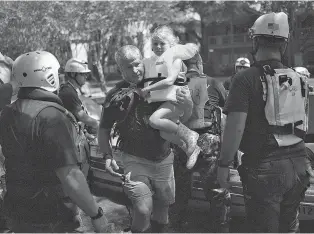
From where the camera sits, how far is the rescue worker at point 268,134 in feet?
9.85

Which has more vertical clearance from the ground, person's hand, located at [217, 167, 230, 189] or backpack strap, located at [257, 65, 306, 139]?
backpack strap, located at [257, 65, 306, 139]

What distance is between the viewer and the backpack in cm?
300

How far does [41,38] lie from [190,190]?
13562mm

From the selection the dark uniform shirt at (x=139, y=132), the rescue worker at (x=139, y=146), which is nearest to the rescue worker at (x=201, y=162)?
the rescue worker at (x=139, y=146)

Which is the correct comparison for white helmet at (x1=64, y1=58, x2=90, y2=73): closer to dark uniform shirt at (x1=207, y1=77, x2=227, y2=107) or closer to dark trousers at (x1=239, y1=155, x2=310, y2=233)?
dark uniform shirt at (x1=207, y1=77, x2=227, y2=107)

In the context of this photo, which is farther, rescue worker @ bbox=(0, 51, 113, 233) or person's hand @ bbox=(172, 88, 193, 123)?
person's hand @ bbox=(172, 88, 193, 123)

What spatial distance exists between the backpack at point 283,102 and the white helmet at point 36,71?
135 centimetres

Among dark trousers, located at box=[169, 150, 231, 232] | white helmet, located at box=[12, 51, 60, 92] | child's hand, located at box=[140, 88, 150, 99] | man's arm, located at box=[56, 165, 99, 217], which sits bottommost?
dark trousers, located at box=[169, 150, 231, 232]

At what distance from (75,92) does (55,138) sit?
109 inches

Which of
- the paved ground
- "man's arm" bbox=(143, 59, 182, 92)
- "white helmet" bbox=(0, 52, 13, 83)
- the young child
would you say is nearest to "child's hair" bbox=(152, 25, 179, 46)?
the young child

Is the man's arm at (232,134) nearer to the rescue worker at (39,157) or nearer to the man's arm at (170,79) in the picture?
the man's arm at (170,79)

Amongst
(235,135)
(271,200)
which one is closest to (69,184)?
(235,135)

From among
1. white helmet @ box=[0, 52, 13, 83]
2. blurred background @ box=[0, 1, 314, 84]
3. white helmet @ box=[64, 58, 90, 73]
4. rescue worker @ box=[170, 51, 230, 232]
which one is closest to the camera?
rescue worker @ box=[170, 51, 230, 232]

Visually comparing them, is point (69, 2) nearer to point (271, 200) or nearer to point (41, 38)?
point (41, 38)
